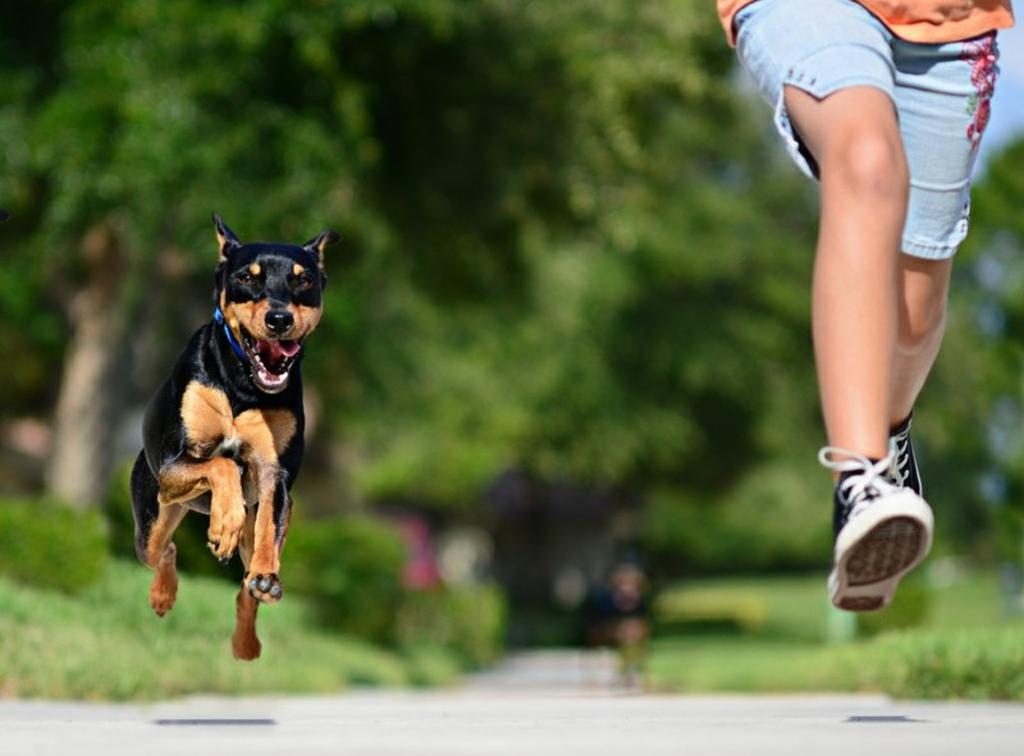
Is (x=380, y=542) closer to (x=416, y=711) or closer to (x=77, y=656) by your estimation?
(x=77, y=656)

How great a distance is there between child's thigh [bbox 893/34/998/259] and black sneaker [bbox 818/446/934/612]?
0.72 m

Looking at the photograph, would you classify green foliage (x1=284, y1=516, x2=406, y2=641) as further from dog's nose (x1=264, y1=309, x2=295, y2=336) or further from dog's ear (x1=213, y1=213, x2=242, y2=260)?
dog's nose (x1=264, y1=309, x2=295, y2=336)

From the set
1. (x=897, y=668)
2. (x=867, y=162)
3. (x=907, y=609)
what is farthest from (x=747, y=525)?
(x=867, y=162)

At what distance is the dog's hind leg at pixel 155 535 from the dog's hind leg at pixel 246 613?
22 centimetres

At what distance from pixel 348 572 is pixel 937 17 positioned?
19985 millimetres

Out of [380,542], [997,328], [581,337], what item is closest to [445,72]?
[380,542]

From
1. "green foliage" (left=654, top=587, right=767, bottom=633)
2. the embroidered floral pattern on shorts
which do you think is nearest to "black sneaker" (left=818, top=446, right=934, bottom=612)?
the embroidered floral pattern on shorts

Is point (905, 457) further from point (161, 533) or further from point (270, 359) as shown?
point (161, 533)

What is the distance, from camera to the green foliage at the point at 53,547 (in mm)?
13172

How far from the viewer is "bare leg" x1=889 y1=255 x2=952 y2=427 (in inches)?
207

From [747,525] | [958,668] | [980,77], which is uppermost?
[747,525]

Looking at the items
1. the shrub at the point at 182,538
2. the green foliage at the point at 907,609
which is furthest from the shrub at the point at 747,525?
the shrub at the point at 182,538

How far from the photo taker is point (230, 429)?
507 centimetres

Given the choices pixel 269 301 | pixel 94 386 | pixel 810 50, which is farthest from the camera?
pixel 94 386
